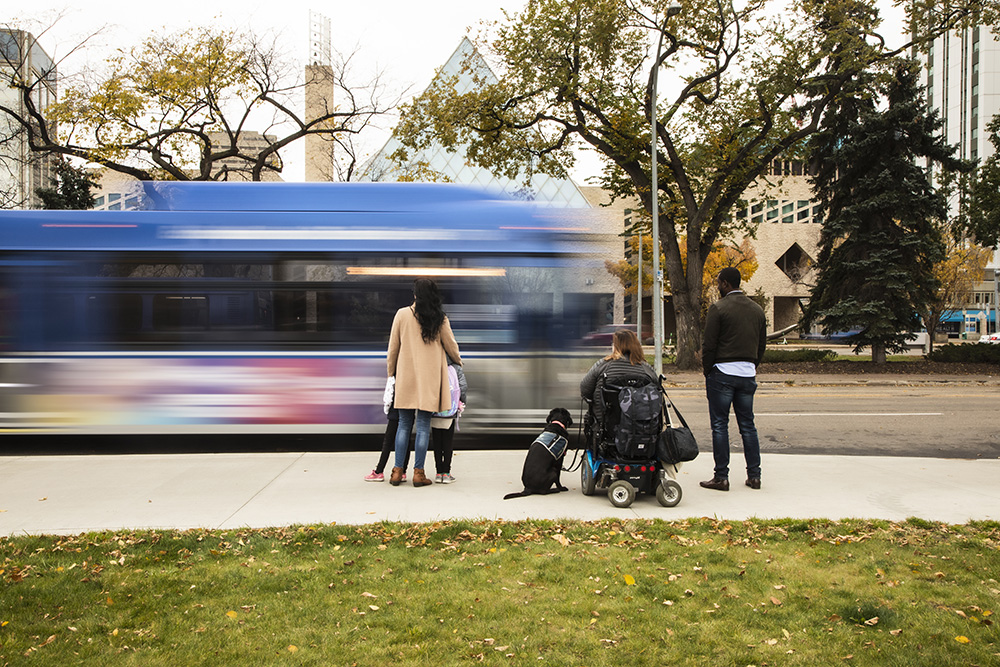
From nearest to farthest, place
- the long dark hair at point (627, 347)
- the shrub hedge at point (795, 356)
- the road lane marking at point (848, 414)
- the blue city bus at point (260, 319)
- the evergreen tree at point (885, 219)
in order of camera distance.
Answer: the long dark hair at point (627, 347) → the blue city bus at point (260, 319) → the road lane marking at point (848, 414) → the evergreen tree at point (885, 219) → the shrub hedge at point (795, 356)

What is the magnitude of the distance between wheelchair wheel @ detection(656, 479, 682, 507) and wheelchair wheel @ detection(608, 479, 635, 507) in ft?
0.78

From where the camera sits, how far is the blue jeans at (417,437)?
21.4ft

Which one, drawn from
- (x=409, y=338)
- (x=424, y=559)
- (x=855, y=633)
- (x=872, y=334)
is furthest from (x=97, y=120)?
(x=872, y=334)

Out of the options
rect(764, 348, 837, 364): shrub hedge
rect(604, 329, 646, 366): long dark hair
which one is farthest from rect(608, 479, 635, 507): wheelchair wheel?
rect(764, 348, 837, 364): shrub hedge

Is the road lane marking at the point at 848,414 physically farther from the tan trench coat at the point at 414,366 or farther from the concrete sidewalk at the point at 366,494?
the tan trench coat at the point at 414,366

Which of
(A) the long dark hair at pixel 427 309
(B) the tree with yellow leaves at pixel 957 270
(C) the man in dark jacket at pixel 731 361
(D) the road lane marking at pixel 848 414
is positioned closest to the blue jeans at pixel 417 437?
(A) the long dark hair at pixel 427 309

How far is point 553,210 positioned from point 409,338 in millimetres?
3436

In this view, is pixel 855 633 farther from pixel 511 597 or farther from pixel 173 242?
pixel 173 242

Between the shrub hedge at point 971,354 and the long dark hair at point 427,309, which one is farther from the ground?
the long dark hair at point 427,309

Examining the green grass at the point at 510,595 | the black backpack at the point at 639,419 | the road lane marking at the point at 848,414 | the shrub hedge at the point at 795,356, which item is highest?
the black backpack at the point at 639,419

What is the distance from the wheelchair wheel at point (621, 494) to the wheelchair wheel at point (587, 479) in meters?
0.29

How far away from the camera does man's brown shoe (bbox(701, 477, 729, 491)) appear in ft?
21.3

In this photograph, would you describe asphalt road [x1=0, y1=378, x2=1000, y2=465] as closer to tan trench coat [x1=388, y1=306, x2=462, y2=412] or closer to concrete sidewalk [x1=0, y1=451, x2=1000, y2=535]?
concrete sidewalk [x1=0, y1=451, x2=1000, y2=535]

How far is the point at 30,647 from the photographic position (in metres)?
3.22
